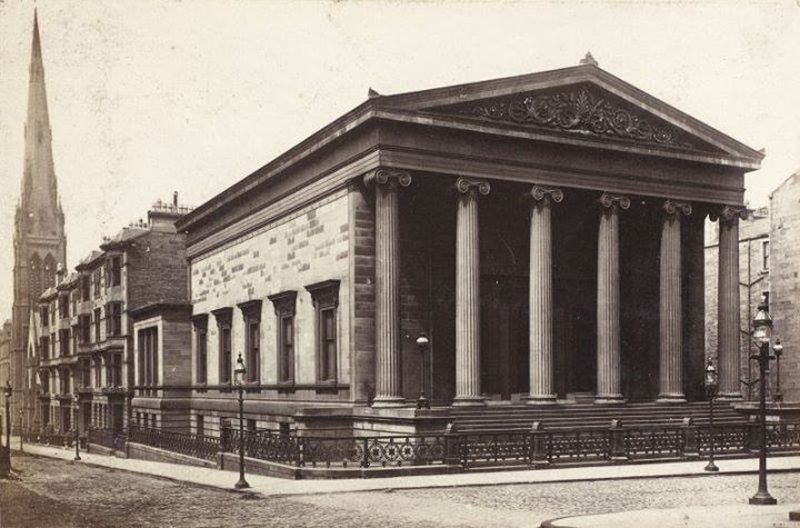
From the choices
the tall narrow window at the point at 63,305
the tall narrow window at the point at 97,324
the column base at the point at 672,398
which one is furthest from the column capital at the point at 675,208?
the tall narrow window at the point at 63,305

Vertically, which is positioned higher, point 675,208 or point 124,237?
point 124,237

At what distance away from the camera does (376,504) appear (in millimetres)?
19703

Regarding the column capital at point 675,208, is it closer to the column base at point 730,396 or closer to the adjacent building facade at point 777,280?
the column base at point 730,396

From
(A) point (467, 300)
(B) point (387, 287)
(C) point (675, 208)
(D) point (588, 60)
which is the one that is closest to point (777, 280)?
(C) point (675, 208)

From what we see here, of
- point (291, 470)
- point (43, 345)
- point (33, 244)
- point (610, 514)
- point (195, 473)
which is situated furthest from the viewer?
point (43, 345)

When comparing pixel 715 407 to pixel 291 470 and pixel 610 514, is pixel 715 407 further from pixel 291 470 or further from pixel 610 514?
pixel 610 514

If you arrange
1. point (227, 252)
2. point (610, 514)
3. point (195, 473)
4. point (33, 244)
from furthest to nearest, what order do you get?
point (33, 244) → point (227, 252) → point (195, 473) → point (610, 514)

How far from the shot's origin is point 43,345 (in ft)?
283

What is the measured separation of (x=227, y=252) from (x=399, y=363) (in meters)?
16.6

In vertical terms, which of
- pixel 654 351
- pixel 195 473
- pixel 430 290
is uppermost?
pixel 430 290

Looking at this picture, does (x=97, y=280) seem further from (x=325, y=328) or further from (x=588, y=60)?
(x=588, y=60)

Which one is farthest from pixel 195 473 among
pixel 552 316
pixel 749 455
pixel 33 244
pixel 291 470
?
pixel 33 244

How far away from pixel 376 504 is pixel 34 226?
40.5m

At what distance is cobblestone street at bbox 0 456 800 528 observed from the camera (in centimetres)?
1764
